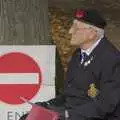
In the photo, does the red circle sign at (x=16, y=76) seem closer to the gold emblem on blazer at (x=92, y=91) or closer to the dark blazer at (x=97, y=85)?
the dark blazer at (x=97, y=85)

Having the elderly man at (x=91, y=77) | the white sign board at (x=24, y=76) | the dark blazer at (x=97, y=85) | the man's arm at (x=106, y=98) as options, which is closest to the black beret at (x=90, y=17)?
the elderly man at (x=91, y=77)

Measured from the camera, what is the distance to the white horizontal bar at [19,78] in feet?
29.8

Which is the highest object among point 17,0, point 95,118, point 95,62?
point 17,0

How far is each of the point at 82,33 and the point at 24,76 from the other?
140cm

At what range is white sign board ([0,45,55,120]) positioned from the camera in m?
9.06

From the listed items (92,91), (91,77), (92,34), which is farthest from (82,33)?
(92,91)

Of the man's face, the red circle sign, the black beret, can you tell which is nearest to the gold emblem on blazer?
the man's face

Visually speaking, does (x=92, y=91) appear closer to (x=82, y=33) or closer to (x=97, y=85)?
(x=97, y=85)

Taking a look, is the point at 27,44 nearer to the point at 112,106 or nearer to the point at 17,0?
the point at 17,0

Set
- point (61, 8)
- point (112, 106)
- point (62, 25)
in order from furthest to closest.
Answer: point (61, 8), point (62, 25), point (112, 106)

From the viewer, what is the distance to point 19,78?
9094 mm

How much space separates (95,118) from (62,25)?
27.3 ft

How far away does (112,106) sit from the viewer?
7.41 meters

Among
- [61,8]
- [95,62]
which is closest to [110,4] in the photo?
[61,8]
